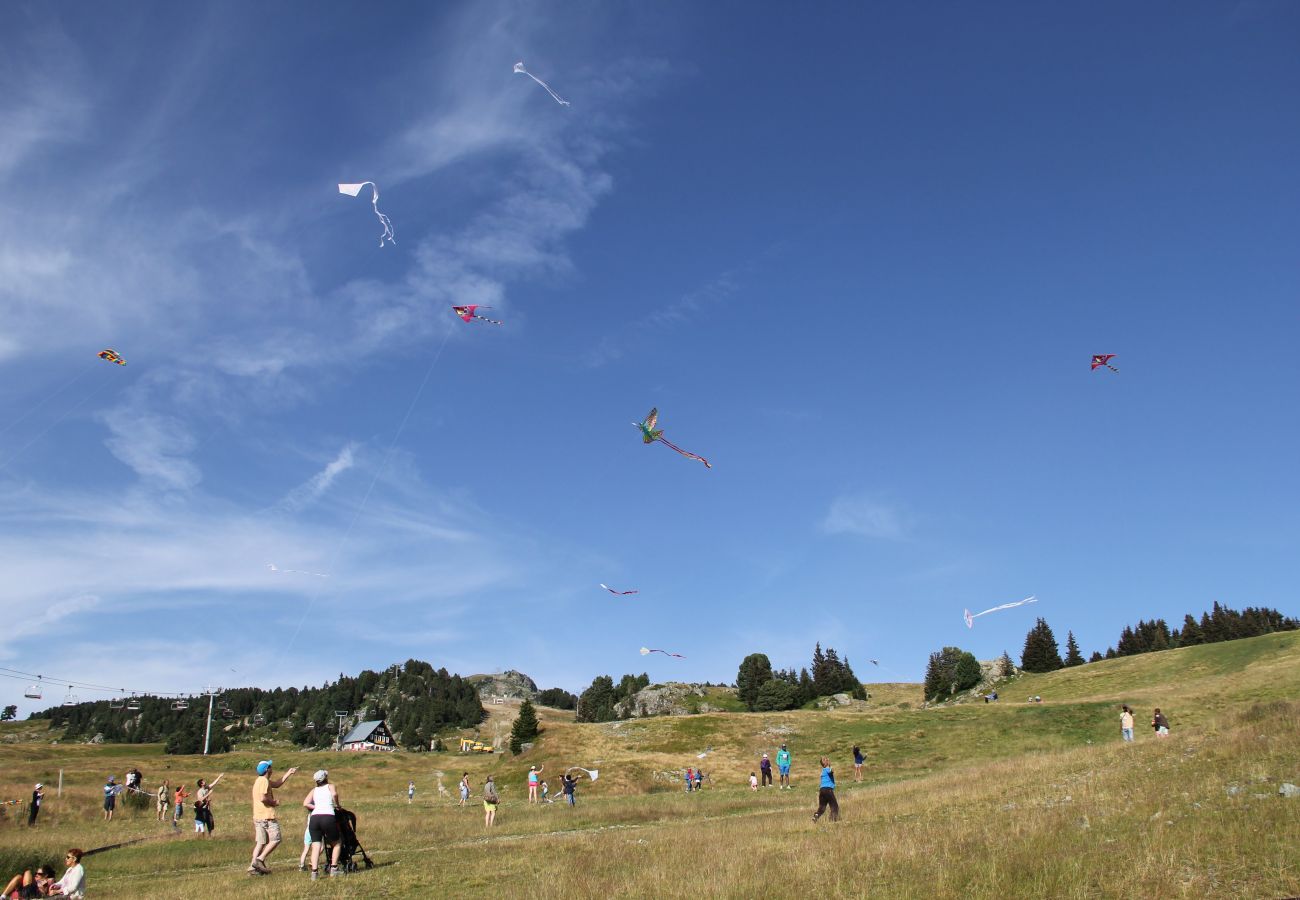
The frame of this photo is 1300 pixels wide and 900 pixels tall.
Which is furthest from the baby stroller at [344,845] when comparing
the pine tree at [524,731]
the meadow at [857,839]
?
the pine tree at [524,731]

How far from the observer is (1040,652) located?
115688 mm

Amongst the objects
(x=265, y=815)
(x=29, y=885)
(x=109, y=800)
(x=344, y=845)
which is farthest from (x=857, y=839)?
(x=109, y=800)

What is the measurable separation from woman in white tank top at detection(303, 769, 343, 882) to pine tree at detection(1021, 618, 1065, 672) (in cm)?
11865

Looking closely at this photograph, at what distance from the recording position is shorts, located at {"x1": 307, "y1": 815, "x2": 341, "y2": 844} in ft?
47.7

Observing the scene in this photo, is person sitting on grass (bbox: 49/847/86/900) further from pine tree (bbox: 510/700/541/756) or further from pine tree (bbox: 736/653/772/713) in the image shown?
pine tree (bbox: 736/653/772/713)

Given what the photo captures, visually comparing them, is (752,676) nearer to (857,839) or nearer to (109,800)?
(109,800)

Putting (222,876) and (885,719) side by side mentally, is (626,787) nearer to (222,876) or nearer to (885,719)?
(885,719)

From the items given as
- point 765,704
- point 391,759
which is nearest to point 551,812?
point 391,759

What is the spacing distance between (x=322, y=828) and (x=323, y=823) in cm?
8

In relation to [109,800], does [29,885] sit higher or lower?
higher

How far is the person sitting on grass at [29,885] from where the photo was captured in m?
14.9

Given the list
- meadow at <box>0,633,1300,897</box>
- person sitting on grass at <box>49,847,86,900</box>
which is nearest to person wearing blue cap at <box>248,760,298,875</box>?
meadow at <box>0,633,1300,897</box>

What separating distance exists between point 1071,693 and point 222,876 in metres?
76.5

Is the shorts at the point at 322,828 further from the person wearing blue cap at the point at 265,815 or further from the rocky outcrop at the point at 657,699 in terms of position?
the rocky outcrop at the point at 657,699
